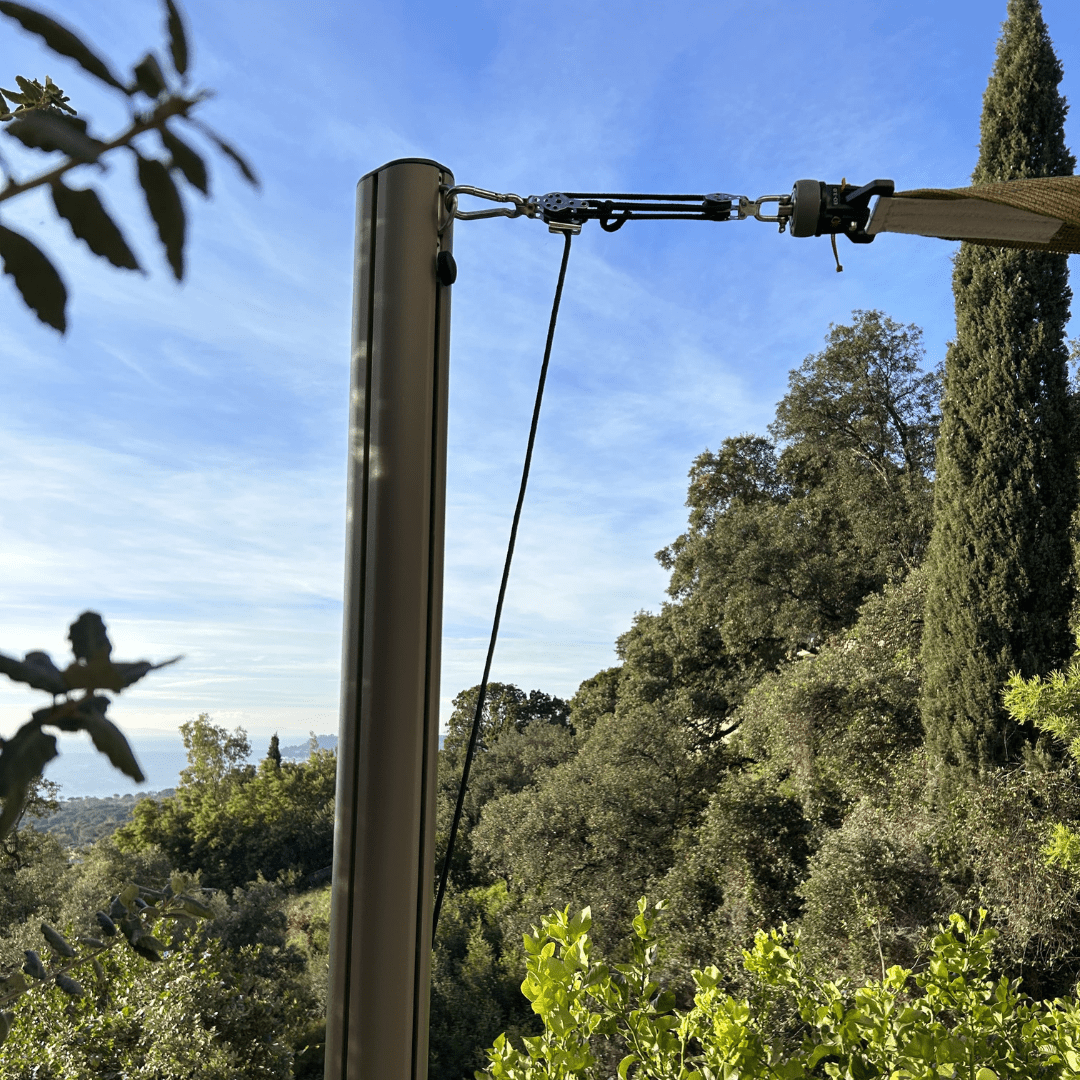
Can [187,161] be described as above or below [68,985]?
above

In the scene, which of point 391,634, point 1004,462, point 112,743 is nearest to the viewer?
point 112,743

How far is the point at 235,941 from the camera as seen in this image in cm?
800

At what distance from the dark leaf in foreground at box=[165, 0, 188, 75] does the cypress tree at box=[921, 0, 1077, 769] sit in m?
7.50

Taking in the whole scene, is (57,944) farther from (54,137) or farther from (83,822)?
(83,822)

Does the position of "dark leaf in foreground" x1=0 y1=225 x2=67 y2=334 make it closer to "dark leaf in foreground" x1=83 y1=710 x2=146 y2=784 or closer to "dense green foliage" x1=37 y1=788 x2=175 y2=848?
"dark leaf in foreground" x1=83 y1=710 x2=146 y2=784

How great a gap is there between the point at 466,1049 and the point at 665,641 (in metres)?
5.31

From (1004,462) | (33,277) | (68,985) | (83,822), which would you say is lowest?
(83,822)

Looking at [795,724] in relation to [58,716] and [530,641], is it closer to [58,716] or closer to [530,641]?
[530,641]

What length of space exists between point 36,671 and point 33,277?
10cm

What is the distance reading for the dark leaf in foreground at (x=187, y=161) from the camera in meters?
0.21

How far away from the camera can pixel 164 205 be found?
20cm

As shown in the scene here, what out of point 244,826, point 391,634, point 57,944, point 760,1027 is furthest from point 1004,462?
point 244,826

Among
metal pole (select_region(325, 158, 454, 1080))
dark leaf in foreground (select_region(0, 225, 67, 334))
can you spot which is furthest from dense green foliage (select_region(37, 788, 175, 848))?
dark leaf in foreground (select_region(0, 225, 67, 334))

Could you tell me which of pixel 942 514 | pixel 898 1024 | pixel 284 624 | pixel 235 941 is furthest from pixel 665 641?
pixel 898 1024
